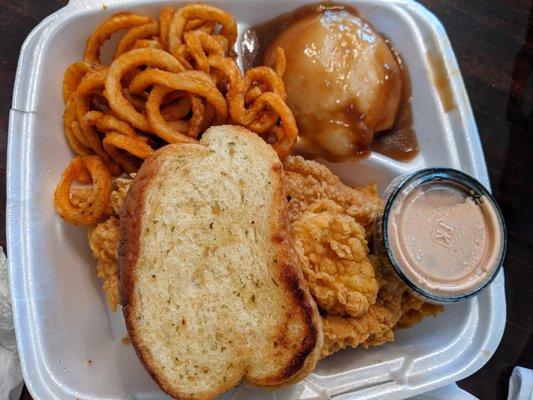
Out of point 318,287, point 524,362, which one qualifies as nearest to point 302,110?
point 318,287

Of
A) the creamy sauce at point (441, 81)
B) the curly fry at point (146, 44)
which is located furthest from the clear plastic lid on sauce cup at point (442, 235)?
the curly fry at point (146, 44)

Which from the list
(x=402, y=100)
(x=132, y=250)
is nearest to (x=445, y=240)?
(x=402, y=100)

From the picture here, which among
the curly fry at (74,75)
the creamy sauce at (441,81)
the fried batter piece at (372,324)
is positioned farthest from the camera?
the creamy sauce at (441,81)

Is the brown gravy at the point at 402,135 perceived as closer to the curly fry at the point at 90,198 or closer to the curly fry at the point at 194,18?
the curly fry at the point at 194,18

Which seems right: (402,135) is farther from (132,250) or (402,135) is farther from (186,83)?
(132,250)

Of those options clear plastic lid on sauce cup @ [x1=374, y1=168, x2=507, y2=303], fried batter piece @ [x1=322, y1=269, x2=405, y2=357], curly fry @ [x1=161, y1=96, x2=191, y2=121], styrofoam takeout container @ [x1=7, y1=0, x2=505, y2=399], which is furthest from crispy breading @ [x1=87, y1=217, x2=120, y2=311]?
clear plastic lid on sauce cup @ [x1=374, y1=168, x2=507, y2=303]

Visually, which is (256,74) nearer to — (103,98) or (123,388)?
(103,98)
